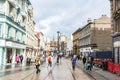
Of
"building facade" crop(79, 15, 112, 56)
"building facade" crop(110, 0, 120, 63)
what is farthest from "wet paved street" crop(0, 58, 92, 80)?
"building facade" crop(79, 15, 112, 56)

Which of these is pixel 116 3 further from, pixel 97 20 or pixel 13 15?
pixel 97 20

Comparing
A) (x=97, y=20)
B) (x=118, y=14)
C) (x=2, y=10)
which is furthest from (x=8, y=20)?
(x=97, y=20)

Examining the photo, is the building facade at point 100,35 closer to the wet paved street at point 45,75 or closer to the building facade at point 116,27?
the building facade at point 116,27

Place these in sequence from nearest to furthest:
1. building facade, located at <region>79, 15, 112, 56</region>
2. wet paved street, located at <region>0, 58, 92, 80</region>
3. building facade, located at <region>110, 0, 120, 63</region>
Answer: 1. wet paved street, located at <region>0, 58, 92, 80</region>
2. building facade, located at <region>110, 0, 120, 63</region>
3. building facade, located at <region>79, 15, 112, 56</region>

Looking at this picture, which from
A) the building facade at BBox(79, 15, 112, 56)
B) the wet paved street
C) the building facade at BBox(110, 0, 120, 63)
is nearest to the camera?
the wet paved street

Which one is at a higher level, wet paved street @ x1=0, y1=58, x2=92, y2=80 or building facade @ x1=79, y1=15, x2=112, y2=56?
building facade @ x1=79, y1=15, x2=112, y2=56

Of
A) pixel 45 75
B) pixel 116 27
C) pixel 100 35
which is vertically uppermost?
pixel 100 35

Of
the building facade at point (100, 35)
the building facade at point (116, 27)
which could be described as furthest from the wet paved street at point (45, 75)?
the building facade at point (100, 35)

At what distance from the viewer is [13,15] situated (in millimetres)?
43812

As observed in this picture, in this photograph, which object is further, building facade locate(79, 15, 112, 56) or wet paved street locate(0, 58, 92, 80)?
building facade locate(79, 15, 112, 56)

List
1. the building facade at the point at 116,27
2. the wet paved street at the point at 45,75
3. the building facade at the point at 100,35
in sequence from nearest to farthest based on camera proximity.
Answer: the wet paved street at the point at 45,75 → the building facade at the point at 116,27 → the building facade at the point at 100,35

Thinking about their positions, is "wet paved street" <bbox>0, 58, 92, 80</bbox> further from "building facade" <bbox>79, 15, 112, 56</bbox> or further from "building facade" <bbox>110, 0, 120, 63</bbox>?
"building facade" <bbox>79, 15, 112, 56</bbox>

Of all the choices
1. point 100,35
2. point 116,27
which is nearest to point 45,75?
point 116,27

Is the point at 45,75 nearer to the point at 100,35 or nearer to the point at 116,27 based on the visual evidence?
the point at 116,27
